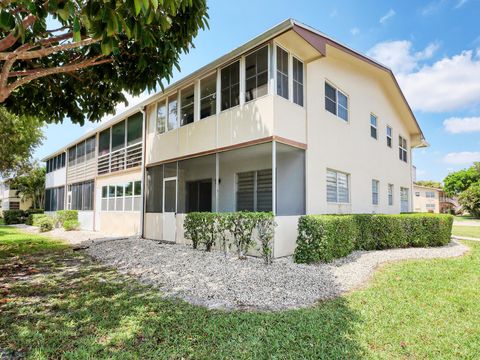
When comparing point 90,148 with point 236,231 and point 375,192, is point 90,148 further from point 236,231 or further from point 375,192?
point 375,192

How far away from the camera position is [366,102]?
557 inches

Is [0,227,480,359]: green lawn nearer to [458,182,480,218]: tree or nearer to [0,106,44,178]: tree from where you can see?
[0,106,44,178]: tree

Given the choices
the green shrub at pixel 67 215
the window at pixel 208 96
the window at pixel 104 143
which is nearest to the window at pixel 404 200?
the window at pixel 208 96

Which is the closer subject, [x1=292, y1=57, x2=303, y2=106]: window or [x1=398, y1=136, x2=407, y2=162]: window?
[x1=292, y1=57, x2=303, y2=106]: window

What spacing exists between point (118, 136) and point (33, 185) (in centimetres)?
2949

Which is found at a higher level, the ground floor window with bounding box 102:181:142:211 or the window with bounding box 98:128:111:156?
the window with bounding box 98:128:111:156

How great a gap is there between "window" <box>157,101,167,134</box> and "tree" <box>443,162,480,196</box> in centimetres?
5362

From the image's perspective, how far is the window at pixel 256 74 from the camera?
923cm

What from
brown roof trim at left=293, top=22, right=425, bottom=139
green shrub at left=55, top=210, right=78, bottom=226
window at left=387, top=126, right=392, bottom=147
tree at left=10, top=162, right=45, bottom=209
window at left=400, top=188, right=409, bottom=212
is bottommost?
green shrub at left=55, top=210, right=78, bottom=226

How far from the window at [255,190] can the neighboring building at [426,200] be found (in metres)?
44.9

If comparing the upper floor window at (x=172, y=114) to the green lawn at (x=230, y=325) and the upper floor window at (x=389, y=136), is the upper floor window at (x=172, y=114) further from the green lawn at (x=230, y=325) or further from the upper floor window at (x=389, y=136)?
the upper floor window at (x=389, y=136)

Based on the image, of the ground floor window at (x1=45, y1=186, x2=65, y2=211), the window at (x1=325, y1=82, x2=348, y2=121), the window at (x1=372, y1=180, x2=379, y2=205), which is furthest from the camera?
the ground floor window at (x1=45, y1=186, x2=65, y2=211)

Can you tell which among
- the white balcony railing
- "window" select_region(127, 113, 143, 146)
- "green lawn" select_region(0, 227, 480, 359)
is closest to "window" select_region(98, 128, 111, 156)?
the white balcony railing

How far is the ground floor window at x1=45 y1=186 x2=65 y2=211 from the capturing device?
25.6 m
